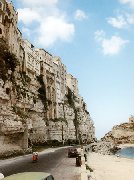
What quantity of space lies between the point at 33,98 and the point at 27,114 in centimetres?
841

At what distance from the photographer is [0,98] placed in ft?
137

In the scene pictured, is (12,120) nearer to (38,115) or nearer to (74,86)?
(38,115)

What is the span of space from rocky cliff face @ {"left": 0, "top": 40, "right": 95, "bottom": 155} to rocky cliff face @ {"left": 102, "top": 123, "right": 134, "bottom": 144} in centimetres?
4660

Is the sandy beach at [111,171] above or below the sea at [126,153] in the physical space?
above

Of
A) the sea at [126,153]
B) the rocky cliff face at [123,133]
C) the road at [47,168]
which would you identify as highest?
the rocky cliff face at [123,133]

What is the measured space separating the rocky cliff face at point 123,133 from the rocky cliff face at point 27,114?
46605mm

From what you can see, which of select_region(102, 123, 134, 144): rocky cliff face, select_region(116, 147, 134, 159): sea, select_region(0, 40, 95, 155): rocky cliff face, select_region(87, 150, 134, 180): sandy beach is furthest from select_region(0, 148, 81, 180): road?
select_region(102, 123, 134, 144): rocky cliff face

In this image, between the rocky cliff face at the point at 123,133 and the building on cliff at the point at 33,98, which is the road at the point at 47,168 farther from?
the rocky cliff face at the point at 123,133

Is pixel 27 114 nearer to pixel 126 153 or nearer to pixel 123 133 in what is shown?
pixel 126 153

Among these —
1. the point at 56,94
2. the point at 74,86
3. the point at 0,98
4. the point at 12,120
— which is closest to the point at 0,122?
the point at 12,120

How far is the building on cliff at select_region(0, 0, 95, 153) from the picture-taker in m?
42.6

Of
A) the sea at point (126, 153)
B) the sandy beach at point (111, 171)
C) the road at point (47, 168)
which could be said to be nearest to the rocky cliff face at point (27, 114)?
the road at point (47, 168)

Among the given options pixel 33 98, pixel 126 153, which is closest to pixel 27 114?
pixel 33 98

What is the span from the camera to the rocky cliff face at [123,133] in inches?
5901
